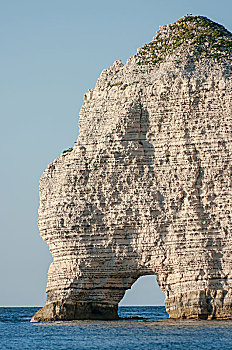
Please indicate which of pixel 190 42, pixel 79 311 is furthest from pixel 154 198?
pixel 190 42

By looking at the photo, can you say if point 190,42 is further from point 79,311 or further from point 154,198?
point 79,311

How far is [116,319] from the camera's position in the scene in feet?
114

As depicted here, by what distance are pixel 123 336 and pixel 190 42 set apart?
13662 millimetres

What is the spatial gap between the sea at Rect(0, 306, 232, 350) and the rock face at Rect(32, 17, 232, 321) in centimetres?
139

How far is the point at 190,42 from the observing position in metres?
35.7

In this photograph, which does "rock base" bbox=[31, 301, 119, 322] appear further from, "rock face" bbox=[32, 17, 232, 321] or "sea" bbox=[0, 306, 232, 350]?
"sea" bbox=[0, 306, 232, 350]

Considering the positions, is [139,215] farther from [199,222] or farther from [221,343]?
[221,343]

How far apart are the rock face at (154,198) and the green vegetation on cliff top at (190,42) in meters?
0.07

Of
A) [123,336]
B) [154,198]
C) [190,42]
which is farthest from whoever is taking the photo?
[190,42]

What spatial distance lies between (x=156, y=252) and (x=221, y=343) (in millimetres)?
7514

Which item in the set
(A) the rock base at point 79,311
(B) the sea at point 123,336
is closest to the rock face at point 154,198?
(A) the rock base at point 79,311

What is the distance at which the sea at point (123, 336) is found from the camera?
2692 cm

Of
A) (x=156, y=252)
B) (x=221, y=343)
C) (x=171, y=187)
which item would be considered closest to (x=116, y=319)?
(x=156, y=252)

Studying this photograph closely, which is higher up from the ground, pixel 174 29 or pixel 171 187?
pixel 174 29
